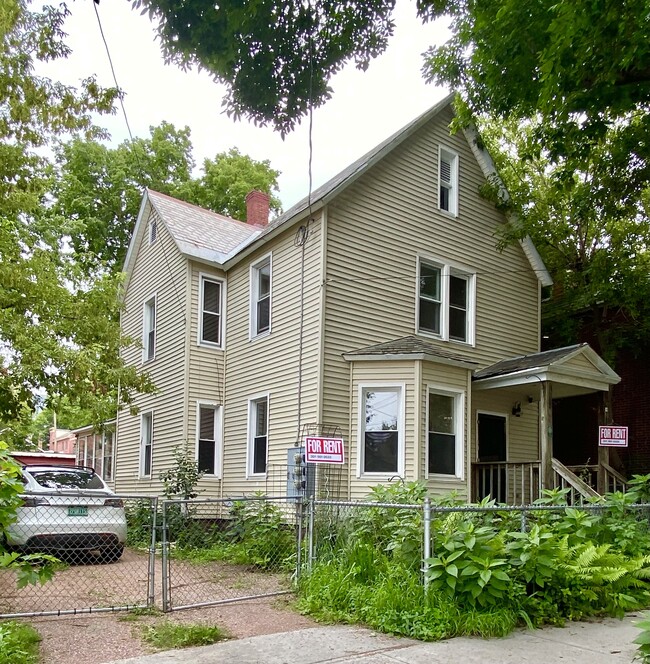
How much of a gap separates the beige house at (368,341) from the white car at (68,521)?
3.69 meters

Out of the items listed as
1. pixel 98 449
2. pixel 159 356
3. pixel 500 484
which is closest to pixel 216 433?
pixel 159 356

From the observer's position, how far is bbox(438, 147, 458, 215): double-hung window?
1548 centimetres

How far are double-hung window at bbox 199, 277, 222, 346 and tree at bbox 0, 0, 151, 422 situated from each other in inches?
106

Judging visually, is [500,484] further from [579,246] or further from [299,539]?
[579,246]

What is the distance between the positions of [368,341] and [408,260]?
2.10 meters

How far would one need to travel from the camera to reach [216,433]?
15.5 metres

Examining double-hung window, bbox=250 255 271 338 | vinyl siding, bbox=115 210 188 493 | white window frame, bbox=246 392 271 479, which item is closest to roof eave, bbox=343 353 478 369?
white window frame, bbox=246 392 271 479

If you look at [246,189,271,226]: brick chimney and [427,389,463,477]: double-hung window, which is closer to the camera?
[427,389,463,477]: double-hung window

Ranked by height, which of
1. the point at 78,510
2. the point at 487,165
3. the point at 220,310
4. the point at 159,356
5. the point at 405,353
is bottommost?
the point at 78,510

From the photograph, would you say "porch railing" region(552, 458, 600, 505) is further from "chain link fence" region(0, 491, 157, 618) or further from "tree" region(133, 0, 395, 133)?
"tree" region(133, 0, 395, 133)

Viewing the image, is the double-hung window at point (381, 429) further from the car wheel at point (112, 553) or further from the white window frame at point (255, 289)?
the car wheel at point (112, 553)

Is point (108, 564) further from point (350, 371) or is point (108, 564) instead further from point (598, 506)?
point (598, 506)

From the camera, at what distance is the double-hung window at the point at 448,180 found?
1548 cm

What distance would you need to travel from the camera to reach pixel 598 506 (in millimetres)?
8227
